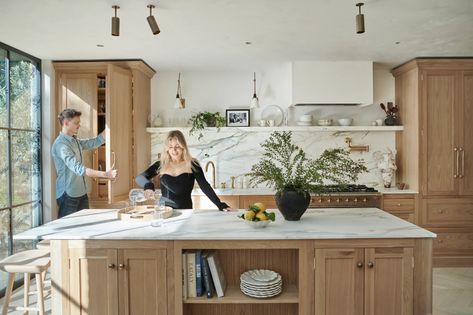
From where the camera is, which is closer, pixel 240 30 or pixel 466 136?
pixel 240 30

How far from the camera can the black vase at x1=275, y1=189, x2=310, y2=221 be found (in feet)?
8.19

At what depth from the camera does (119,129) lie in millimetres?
4422

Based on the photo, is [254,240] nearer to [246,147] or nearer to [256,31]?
[256,31]

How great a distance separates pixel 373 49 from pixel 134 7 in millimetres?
2617

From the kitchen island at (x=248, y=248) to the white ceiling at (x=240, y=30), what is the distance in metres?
1.70

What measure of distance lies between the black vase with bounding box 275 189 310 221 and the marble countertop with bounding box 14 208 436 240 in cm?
5

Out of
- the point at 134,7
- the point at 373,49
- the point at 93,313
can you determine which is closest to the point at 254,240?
the point at 93,313

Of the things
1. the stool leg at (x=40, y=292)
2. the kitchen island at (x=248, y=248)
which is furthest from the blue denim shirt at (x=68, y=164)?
the kitchen island at (x=248, y=248)

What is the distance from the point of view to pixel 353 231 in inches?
89.4

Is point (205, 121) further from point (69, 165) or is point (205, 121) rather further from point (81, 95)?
point (69, 165)

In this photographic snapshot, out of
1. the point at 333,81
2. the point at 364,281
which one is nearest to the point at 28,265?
the point at 364,281

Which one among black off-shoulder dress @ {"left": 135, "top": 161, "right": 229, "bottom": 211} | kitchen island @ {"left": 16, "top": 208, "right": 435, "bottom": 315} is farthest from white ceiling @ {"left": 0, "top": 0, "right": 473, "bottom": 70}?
kitchen island @ {"left": 16, "top": 208, "right": 435, "bottom": 315}

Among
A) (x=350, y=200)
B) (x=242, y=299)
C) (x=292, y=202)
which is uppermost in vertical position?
(x=292, y=202)

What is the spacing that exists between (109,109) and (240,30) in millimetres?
1779
